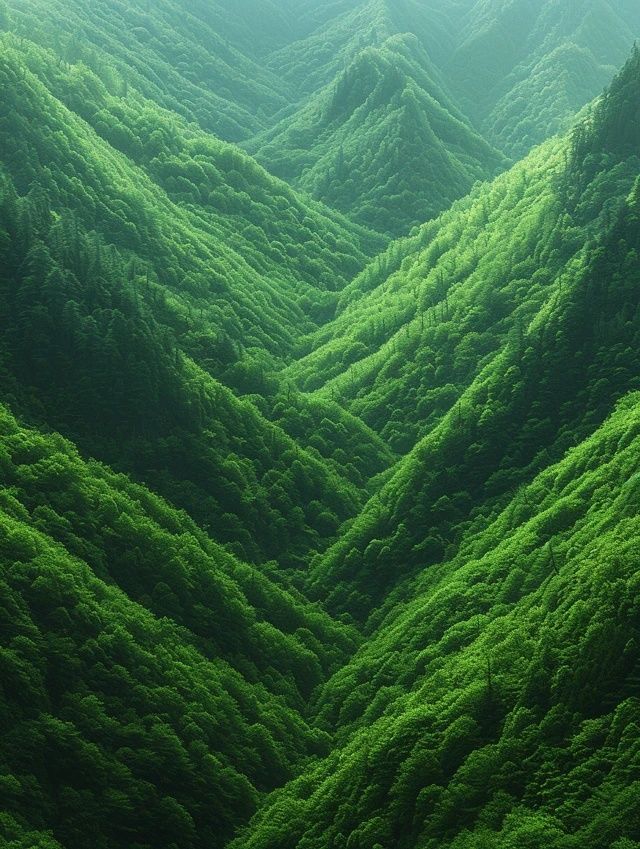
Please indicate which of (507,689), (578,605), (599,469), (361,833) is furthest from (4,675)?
(599,469)

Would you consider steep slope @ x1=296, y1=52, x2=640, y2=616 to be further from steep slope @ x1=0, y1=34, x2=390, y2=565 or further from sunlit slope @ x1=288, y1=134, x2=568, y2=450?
steep slope @ x1=0, y1=34, x2=390, y2=565

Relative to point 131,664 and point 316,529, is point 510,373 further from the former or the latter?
point 131,664

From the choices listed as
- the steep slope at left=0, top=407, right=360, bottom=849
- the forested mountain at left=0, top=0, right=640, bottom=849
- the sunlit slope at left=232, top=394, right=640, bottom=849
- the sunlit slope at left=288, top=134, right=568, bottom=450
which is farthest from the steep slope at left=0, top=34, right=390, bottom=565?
the sunlit slope at left=232, top=394, right=640, bottom=849

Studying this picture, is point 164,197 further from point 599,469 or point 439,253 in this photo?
point 599,469

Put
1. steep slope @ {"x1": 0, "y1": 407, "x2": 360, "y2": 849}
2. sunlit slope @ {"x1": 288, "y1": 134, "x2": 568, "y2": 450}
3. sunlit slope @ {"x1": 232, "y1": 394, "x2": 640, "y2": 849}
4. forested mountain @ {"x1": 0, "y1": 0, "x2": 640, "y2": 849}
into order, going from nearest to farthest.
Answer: sunlit slope @ {"x1": 232, "y1": 394, "x2": 640, "y2": 849} < forested mountain @ {"x1": 0, "y1": 0, "x2": 640, "y2": 849} < steep slope @ {"x1": 0, "y1": 407, "x2": 360, "y2": 849} < sunlit slope @ {"x1": 288, "y1": 134, "x2": 568, "y2": 450}

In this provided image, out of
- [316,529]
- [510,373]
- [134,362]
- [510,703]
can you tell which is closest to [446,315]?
[510,373]

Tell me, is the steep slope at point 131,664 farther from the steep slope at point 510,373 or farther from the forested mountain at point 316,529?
the steep slope at point 510,373
